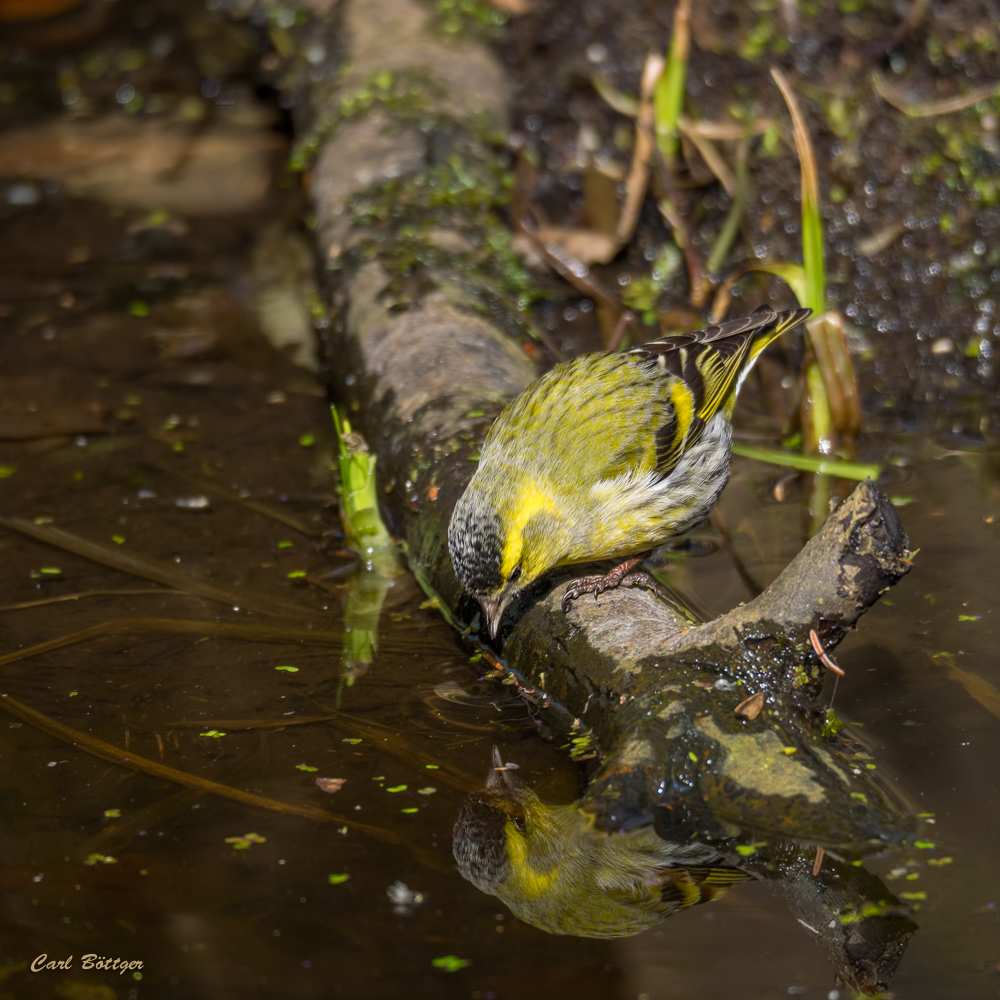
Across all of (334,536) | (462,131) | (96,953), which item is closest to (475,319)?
Result: (334,536)

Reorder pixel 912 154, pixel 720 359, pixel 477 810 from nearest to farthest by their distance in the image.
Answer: pixel 477 810, pixel 720 359, pixel 912 154

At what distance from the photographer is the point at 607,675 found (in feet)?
11.8

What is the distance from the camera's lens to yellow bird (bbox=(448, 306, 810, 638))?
393 centimetres

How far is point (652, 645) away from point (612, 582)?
1.61 feet

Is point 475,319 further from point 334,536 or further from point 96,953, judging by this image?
point 96,953

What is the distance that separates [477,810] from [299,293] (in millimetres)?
4356

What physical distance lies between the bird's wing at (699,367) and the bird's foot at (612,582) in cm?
37

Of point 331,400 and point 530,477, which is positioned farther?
point 331,400

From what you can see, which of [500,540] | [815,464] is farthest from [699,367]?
[500,540]

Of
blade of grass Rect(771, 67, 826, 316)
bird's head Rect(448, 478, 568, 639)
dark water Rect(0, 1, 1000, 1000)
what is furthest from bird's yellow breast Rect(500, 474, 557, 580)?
blade of grass Rect(771, 67, 826, 316)

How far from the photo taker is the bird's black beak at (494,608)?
3.92 metres

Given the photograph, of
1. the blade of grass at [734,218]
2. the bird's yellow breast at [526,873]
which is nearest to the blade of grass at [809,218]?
the blade of grass at [734,218]

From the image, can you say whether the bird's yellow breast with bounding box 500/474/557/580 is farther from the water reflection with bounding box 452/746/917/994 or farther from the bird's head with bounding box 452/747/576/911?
the water reflection with bounding box 452/746/917/994

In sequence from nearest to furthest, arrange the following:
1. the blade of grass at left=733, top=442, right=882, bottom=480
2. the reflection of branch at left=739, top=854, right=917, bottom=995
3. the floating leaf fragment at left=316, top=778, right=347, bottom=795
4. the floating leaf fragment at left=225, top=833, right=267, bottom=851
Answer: the reflection of branch at left=739, top=854, right=917, bottom=995
the floating leaf fragment at left=225, top=833, right=267, bottom=851
the floating leaf fragment at left=316, top=778, right=347, bottom=795
the blade of grass at left=733, top=442, right=882, bottom=480
